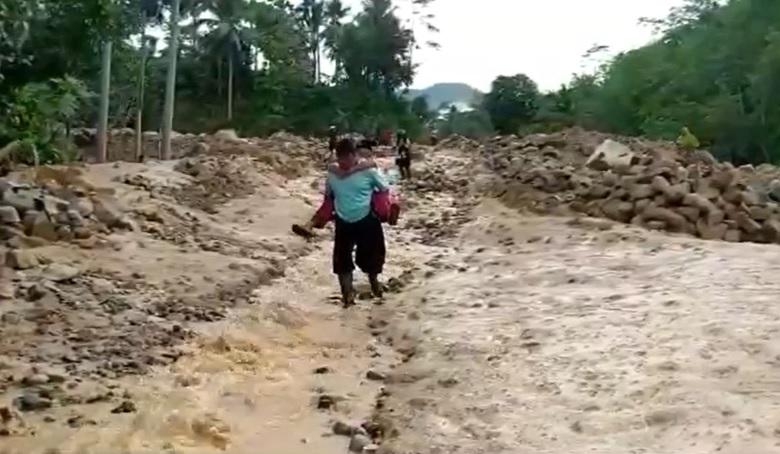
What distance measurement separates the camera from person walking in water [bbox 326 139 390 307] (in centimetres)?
689

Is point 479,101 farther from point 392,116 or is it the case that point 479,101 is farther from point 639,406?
point 639,406

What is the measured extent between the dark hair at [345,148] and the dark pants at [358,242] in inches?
17.8

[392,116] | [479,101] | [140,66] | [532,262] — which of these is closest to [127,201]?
[532,262]

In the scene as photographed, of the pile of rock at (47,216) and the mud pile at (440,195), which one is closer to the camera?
the pile of rock at (47,216)

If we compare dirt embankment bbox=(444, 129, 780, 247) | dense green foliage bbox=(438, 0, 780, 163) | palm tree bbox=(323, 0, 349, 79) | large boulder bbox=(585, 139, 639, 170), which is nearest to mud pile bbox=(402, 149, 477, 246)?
dirt embankment bbox=(444, 129, 780, 247)

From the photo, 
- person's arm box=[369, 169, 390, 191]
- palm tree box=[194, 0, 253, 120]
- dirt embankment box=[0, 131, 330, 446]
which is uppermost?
palm tree box=[194, 0, 253, 120]

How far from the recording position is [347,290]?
22.8 ft

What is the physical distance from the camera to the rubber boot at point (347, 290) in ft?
22.7

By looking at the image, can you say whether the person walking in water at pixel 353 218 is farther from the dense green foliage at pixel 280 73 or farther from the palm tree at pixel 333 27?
the palm tree at pixel 333 27

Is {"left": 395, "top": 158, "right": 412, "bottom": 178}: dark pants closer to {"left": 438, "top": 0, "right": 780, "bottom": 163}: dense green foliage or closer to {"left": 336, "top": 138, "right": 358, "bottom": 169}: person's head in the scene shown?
{"left": 438, "top": 0, "right": 780, "bottom": 163}: dense green foliage

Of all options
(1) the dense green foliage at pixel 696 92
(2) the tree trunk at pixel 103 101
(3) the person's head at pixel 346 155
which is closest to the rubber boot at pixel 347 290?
(3) the person's head at pixel 346 155

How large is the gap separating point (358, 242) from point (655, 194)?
463 centimetres

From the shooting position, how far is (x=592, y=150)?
56.5 ft

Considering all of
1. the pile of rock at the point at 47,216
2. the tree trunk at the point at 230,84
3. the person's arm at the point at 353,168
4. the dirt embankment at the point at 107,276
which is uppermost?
the tree trunk at the point at 230,84
